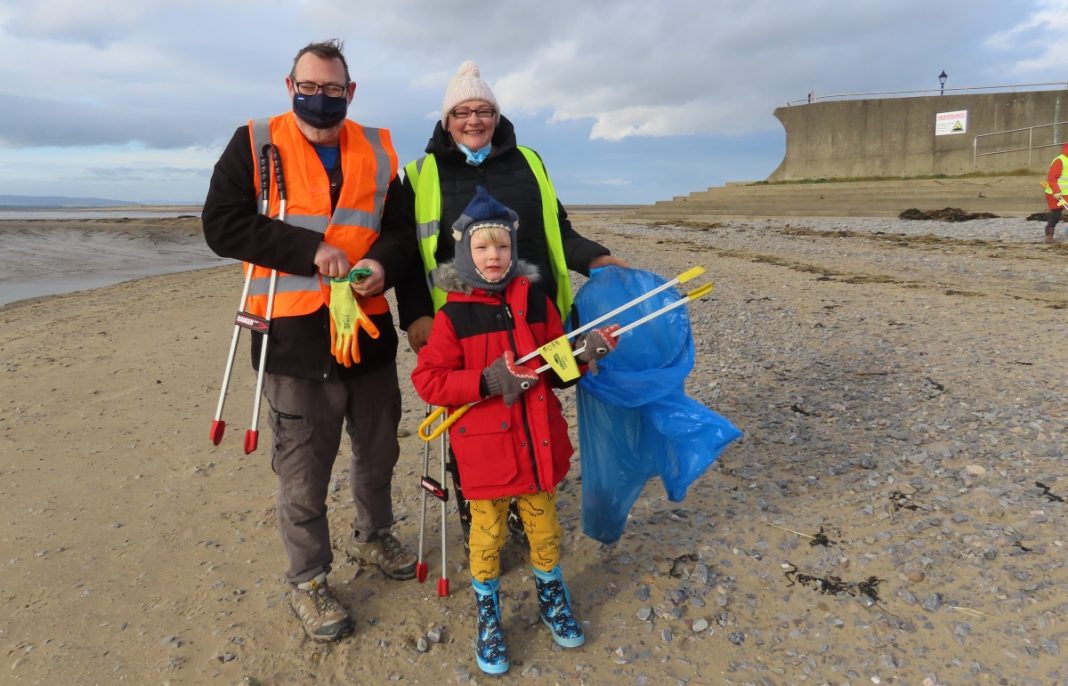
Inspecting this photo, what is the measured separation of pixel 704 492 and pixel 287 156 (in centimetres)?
291

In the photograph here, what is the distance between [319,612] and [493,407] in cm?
124

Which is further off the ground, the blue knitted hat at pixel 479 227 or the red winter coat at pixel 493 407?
the blue knitted hat at pixel 479 227

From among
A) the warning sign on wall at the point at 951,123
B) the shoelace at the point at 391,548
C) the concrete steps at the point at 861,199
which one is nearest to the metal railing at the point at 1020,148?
the warning sign on wall at the point at 951,123

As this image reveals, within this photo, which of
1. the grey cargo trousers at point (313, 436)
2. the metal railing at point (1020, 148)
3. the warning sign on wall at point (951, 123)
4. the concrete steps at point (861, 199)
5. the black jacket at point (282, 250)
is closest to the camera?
the black jacket at point (282, 250)

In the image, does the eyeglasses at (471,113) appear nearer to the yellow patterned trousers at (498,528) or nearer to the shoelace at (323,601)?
the yellow patterned trousers at (498,528)

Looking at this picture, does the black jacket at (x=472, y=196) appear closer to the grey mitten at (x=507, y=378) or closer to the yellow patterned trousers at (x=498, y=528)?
the grey mitten at (x=507, y=378)

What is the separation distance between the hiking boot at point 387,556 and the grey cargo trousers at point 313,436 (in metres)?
0.37

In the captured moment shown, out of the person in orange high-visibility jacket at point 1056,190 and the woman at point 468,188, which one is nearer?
the woman at point 468,188

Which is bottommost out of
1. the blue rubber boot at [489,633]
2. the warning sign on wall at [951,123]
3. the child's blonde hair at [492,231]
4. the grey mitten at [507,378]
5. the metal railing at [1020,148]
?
the blue rubber boot at [489,633]

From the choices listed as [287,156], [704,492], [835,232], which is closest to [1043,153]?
[835,232]

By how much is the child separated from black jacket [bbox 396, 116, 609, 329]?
12.4 inches

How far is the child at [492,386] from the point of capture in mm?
2615

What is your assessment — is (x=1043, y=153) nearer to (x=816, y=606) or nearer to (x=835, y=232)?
(x=835, y=232)

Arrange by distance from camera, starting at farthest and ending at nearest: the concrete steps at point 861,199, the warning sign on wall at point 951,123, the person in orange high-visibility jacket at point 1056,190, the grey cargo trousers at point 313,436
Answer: the warning sign on wall at point 951,123, the concrete steps at point 861,199, the person in orange high-visibility jacket at point 1056,190, the grey cargo trousers at point 313,436
